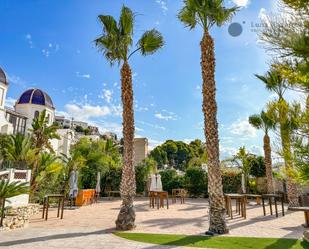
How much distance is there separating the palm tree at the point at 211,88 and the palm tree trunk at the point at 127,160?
9.76 feet

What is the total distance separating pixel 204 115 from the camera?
31.6 ft

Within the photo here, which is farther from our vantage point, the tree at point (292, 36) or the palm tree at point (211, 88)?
the palm tree at point (211, 88)

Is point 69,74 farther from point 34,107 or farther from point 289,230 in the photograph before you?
point 34,107

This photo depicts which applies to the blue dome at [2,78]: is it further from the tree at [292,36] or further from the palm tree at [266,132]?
the tree at [292,36]

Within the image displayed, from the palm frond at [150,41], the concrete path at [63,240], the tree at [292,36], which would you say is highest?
the palm frond at [150,41]

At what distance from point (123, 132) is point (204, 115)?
3336mm

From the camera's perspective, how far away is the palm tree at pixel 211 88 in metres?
8.74

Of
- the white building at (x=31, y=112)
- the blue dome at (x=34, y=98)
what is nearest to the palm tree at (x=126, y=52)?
the white building at (x=31, y=112)

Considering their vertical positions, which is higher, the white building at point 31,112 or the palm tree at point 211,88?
the white building at point 31,112

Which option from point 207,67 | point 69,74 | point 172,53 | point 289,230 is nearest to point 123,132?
point 207,67

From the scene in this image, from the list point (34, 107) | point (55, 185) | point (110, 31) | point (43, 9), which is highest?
point (34, 107)

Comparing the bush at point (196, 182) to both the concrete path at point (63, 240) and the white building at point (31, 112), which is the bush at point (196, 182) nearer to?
the concrete path at point (63, 240)

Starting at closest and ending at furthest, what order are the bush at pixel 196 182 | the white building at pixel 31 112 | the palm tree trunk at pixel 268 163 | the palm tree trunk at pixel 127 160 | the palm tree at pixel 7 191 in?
1. the palm tree at pixel 7 191
2. the palm tree trunk at pixel 127 160
3. the palm tree trunk at pixel 268 163
4. the bush at pixel 196 182
5. the white building at pixel 31 112

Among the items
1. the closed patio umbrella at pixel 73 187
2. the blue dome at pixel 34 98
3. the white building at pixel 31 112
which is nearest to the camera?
the closed patio umbrella at pixel 73 187
